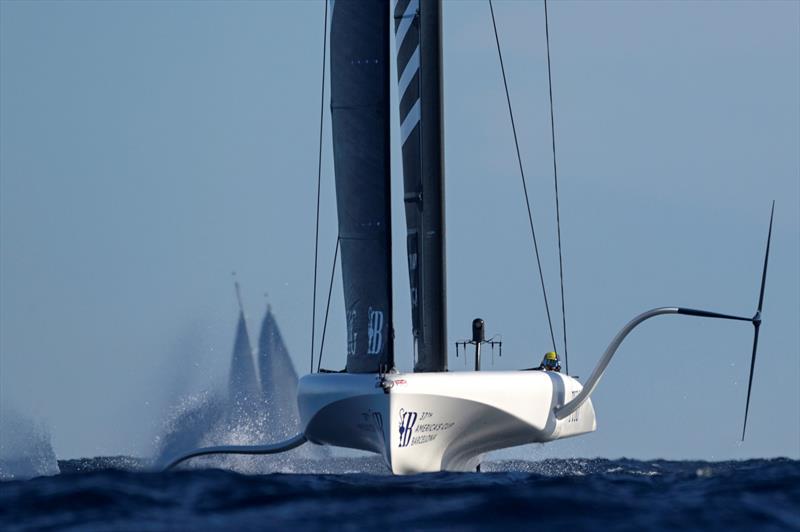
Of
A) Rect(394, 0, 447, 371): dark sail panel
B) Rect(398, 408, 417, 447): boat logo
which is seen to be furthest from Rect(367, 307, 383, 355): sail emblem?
Rect(398, 408, 417, 447): boat logo

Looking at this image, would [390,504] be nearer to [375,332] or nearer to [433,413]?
[433,413]

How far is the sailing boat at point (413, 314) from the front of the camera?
14570mm

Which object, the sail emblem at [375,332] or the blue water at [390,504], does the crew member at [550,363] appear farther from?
the blue water at [390,504]

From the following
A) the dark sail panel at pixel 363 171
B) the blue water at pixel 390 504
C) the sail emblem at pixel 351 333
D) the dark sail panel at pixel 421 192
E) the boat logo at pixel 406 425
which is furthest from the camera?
the dark sail panel at pixel 421 192

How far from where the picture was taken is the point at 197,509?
33.4 ft

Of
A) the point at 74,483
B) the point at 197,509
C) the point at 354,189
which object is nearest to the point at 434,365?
the point at 354,189

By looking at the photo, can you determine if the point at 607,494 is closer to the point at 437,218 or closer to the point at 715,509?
the point at 715,509

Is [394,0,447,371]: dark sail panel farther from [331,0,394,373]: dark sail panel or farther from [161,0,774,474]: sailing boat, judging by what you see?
[331,0,394,373]: dark sail panel

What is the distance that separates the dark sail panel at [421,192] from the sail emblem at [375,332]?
3.50ft

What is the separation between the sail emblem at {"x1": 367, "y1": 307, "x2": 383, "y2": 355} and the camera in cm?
1552

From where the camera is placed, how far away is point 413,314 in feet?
55.4

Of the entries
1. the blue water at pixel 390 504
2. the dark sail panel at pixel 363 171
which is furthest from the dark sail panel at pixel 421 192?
the blue water at pixel 390 504

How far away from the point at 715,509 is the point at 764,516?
18.2 inches

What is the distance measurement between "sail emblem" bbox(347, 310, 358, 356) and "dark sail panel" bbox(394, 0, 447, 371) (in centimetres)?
103
